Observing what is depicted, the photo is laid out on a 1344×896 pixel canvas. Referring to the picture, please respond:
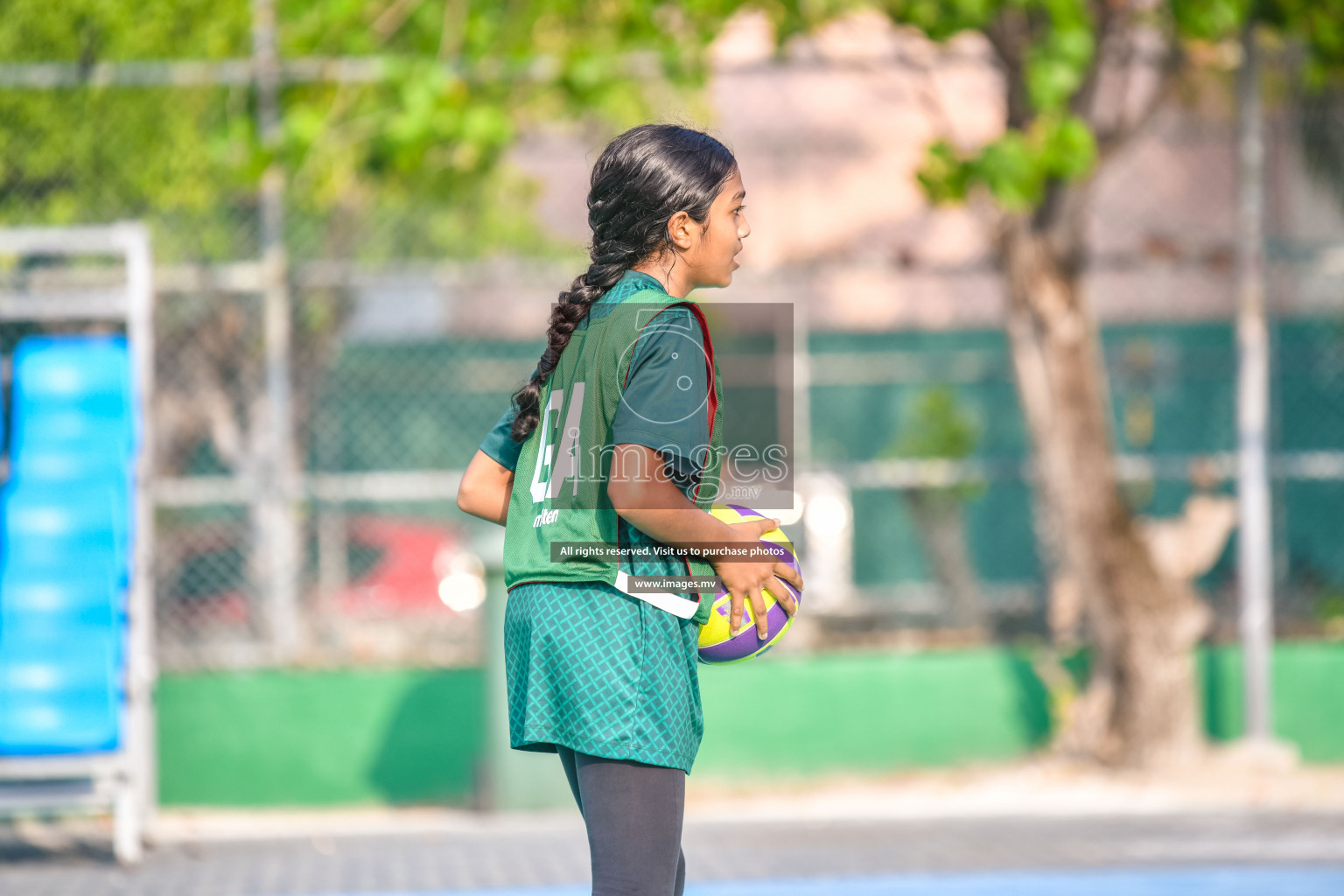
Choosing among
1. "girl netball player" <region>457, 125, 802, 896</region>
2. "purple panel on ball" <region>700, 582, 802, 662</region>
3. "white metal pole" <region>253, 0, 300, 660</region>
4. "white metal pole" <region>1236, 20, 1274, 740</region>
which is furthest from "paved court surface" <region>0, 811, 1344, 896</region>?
"girl netball player" <region>457, 125, 802, 896</region>

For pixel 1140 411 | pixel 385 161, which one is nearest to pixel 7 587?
pixel 385 161

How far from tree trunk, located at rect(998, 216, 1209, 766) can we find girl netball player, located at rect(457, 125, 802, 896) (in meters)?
4.94

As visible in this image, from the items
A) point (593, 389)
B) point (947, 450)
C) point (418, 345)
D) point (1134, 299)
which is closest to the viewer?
point (593, 389)

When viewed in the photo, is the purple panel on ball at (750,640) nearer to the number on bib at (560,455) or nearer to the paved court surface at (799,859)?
the number on bib at (560,455)

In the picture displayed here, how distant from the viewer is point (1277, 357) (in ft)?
36.4

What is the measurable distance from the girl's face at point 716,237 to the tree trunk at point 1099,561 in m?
4.93

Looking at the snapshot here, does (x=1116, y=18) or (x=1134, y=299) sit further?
(x=1134, y=299)

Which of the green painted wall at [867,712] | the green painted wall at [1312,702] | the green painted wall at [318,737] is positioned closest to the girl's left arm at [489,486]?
the green painted wall at [318,737]

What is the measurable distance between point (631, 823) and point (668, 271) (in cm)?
103

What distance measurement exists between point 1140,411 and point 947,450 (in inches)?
176

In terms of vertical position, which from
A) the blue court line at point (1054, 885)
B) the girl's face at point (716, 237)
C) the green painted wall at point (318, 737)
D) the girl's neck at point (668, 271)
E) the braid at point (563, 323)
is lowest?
the blue court line at point (1054, 885)

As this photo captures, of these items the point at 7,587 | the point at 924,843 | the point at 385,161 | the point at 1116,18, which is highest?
the point at 1116,18

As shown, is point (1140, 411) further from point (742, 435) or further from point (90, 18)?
point (90, 18)

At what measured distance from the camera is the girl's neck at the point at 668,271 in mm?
2904
